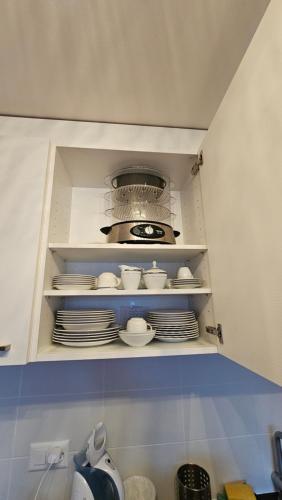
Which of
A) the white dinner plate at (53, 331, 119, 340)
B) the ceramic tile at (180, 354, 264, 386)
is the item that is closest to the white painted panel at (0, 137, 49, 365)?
the white dinner plate at (53, 331, 119, 340)

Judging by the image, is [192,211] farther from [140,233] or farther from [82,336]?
[82,336]

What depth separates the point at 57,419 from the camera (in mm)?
808

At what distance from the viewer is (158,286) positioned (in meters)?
0.72

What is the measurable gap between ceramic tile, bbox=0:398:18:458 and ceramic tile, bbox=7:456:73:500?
0.05m

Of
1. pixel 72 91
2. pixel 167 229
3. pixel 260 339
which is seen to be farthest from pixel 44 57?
pixel 260 339

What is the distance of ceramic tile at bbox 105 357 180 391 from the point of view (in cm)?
85

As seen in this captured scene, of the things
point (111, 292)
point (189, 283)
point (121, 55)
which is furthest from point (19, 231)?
point (121, 55)

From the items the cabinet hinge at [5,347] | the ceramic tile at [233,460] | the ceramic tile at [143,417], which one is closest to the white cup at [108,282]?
the cabinet hinge at [5,347]

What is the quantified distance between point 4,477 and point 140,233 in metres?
0.95

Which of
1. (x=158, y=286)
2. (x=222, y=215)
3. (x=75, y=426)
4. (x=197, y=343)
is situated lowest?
(x=75, y=426)

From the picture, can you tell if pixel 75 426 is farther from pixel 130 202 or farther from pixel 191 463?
pixel 130 202

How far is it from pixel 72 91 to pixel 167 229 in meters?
0.63

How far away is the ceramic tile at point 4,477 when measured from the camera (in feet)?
2.46

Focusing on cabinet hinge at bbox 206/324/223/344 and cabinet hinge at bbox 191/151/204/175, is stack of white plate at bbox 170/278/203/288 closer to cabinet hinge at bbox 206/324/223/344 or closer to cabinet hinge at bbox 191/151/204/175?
cabinet hinge at bbox 206/324/223/344
